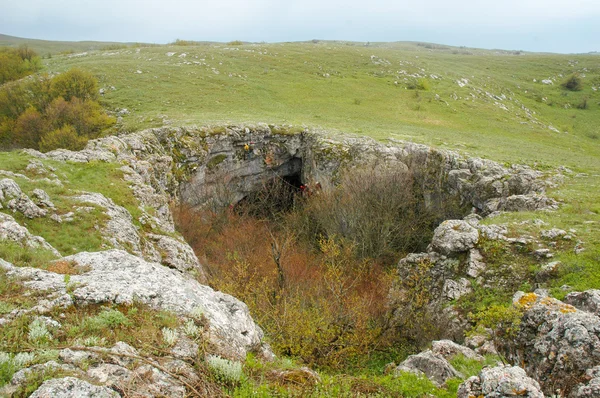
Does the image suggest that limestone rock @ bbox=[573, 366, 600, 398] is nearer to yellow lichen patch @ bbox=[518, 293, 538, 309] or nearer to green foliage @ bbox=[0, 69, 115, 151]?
yellow lichen patch @ bbox=[518, 293, 538, 309]

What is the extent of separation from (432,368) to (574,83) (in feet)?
225

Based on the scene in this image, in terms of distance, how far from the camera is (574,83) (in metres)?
58.3

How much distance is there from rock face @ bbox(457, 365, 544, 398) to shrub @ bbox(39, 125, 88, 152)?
91.6 ft

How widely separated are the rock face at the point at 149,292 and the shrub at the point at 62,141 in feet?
69.5

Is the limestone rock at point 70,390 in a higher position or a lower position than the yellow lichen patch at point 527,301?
higher

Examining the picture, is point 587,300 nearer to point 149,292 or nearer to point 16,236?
point 149,292

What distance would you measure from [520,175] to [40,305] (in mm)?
23297

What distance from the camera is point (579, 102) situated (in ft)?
173

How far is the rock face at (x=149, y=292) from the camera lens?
21.5 ft

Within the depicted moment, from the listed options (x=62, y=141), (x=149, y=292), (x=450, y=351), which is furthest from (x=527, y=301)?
(x=62, y=141)

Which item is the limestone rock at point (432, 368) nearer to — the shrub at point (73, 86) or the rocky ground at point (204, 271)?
the rocky ground at point (204, 271)

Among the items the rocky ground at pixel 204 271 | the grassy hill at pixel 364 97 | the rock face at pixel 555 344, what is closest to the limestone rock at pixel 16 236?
the rocky ground at pixel 204 271

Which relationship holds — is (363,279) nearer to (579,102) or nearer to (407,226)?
(407,226)

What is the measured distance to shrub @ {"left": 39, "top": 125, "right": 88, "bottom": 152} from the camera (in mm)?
25750
